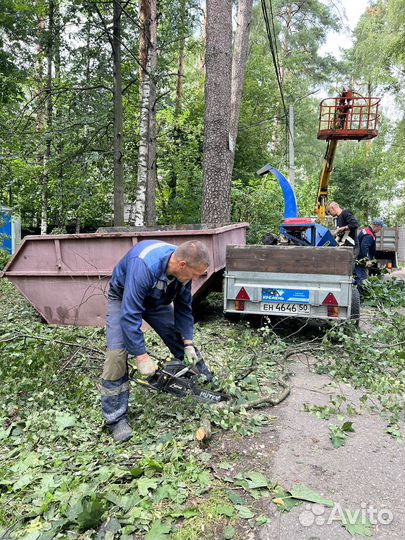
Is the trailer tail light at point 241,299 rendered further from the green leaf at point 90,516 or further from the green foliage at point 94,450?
the green leaf at point 90,516

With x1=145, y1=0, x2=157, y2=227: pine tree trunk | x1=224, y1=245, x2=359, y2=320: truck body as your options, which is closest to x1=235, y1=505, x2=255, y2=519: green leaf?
x1=224, y1=245, x2=359, y2=320: truck body

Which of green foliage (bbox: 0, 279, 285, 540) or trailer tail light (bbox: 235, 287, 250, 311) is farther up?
trailer tail light (bbox: 235, 287, 250, 311)

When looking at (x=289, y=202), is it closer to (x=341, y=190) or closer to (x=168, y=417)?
(x=168, y=417)

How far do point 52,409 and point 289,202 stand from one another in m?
6.27

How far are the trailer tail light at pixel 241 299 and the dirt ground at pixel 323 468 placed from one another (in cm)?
193

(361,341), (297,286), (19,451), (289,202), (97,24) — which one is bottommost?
(19,451)

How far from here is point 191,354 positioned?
12.0 ft

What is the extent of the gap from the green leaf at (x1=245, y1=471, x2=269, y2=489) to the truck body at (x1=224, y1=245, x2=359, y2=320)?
2.95 meters

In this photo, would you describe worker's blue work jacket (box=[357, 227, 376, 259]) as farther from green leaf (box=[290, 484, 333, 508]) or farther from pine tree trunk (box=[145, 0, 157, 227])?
green leaf (box=[290, 484, 333, 508])

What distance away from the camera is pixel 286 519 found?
2365 millimetres

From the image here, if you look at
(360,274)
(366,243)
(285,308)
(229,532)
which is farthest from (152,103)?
(229,532)

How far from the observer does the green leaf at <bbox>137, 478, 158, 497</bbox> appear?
8.41 ft

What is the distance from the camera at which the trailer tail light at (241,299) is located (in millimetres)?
5719

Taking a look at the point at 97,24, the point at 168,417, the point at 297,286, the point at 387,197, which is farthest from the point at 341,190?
the point at 168,417
